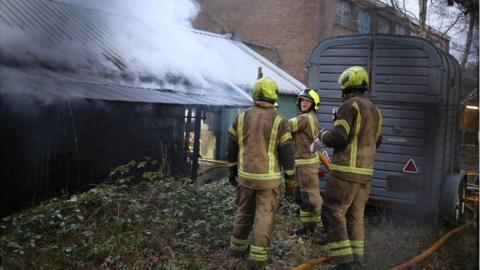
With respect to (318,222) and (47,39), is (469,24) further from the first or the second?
(47,39)

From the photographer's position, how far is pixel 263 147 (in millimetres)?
3963

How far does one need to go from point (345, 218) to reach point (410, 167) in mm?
1539

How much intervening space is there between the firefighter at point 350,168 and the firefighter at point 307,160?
97cm

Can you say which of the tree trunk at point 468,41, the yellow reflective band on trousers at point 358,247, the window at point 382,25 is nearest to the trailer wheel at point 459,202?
the tree trunk at point 468,41

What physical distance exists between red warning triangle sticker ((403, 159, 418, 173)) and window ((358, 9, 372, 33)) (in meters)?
9.42

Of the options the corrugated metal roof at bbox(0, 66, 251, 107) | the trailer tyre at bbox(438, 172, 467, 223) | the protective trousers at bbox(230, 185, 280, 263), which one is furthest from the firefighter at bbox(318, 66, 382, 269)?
the corrugated metal roof at bbox(0, 66, 251, 107)

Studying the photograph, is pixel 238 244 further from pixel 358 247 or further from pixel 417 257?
pixel 417 257

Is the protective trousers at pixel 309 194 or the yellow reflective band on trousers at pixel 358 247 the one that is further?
A: the protective trousers at pixel 309 194

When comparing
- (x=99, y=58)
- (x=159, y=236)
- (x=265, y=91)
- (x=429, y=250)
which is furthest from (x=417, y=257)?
(x=99, y=58)

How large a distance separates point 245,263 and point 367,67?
2.76m

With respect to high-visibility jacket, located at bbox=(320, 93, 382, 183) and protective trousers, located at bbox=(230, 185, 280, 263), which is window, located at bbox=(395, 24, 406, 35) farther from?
protective trousers, located at bbox=(230, 185, 280, 263)

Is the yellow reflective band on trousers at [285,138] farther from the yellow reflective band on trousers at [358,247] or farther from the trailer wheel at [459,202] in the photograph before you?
the trailer wheel at [459,202]

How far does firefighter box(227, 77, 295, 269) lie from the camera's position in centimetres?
391

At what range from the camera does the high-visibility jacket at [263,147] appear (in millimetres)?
3949
